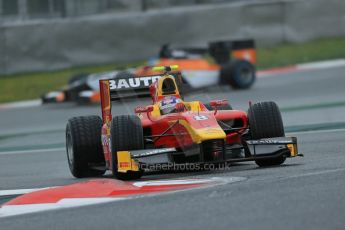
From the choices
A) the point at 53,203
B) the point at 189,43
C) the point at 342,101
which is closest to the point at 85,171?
the point at 53,203

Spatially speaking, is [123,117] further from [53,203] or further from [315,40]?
[315,40]

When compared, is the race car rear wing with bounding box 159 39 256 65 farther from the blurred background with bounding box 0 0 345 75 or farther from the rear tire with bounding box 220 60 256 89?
the blurred background with bounding box 0 0 345 75

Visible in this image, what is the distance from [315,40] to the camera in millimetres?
27375

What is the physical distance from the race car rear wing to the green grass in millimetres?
3365

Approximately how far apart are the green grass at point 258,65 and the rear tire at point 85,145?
1226 centimetres

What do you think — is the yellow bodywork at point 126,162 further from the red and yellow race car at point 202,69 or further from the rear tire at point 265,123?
the red and yellow race car at point 202,69

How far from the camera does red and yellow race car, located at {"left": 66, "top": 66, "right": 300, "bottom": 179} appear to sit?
9891 mm

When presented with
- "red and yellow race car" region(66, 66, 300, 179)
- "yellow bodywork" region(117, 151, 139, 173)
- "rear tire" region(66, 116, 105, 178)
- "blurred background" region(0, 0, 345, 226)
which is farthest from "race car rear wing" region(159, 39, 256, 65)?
"yellow bodywork" region(117, 151, 139, 173)

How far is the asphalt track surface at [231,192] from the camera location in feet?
22.8

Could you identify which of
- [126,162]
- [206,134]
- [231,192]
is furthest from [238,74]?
[231,192]

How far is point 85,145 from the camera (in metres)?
11.2

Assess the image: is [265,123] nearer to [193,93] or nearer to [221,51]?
[193,93]

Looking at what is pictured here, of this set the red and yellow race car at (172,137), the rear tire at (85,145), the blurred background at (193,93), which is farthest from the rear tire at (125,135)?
the rear tire at (85,145)

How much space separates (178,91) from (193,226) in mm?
4572
